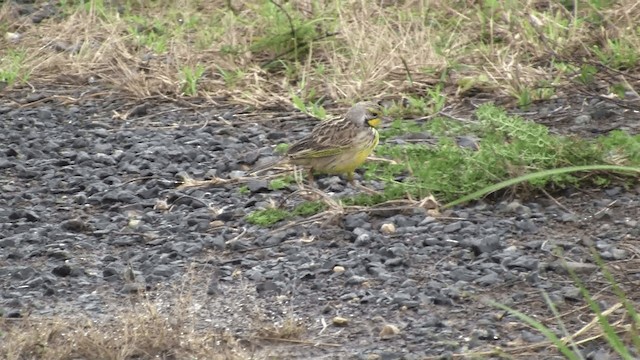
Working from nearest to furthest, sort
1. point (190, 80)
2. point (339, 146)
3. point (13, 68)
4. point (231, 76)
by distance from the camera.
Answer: point (339, 146)
point (190, 80)
point (231, 76)
point (13, 68)

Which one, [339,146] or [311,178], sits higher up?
[339,146]

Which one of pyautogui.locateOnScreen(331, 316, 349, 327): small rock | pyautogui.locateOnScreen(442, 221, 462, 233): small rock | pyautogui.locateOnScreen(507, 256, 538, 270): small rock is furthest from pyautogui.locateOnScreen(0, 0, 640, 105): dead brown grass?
pyautogui.locateOnScreen(331, 316, 349, 327): small rock

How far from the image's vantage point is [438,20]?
409 inches

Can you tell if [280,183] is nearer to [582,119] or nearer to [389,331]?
[582,119]

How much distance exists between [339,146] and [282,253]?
106cm

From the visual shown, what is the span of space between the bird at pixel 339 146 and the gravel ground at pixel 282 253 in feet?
0.48

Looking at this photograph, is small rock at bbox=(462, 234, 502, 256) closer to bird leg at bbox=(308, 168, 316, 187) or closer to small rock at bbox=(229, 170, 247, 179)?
bird leg at bbox=(308, 168, 316, 187)

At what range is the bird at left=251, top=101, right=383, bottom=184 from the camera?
292 inches

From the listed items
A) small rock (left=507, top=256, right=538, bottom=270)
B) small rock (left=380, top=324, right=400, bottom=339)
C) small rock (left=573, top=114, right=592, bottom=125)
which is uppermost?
small rock (left=380, top=324, right=400, bottom=339)

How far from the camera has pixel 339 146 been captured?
7.41 metres

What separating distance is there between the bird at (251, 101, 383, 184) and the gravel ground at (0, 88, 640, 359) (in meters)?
0.15

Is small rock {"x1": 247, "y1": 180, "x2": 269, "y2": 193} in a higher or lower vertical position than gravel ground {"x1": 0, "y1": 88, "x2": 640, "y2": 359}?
lower

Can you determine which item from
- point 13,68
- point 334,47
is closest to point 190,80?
point 334,47

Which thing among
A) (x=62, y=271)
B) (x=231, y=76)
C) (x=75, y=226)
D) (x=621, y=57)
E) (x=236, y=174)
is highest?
(x=62, y=271)
